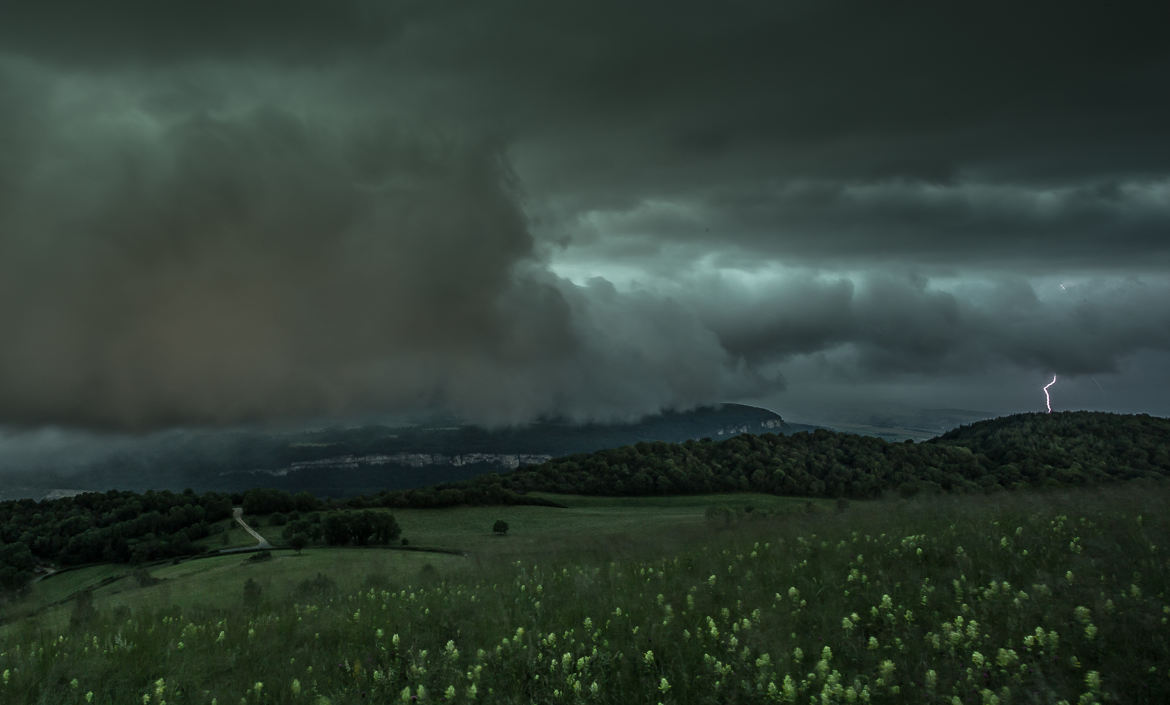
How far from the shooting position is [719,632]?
7875 millimetres

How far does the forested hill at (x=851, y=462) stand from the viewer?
383 ft

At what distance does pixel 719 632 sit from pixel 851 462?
161154 mm

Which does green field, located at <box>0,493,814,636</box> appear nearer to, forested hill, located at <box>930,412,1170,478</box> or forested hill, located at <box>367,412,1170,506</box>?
forested hill, located at <box>367,412,1170,506</box>

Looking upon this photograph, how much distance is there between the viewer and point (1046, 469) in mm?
107312

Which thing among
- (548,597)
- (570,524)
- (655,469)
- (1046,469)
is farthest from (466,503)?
(548,597)

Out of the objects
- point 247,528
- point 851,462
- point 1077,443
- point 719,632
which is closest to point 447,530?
point 247,528

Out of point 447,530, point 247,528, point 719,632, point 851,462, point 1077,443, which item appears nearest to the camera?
point 719,632

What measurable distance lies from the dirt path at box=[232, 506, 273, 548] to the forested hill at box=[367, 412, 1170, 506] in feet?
83.9

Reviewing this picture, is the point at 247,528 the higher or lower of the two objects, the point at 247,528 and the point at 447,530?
the lower

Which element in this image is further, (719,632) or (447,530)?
(447,530)

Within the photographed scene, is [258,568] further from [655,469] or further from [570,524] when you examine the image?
[655,469]

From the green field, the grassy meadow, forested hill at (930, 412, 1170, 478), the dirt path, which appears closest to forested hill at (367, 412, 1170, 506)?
forested hill at (930, 412, 1170, 478)

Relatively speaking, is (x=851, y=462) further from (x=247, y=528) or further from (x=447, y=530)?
(x=247, y=528)

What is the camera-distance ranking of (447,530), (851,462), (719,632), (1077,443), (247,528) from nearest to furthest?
(719,632), (447,530), (247,528), (1077,443), (851,462)
